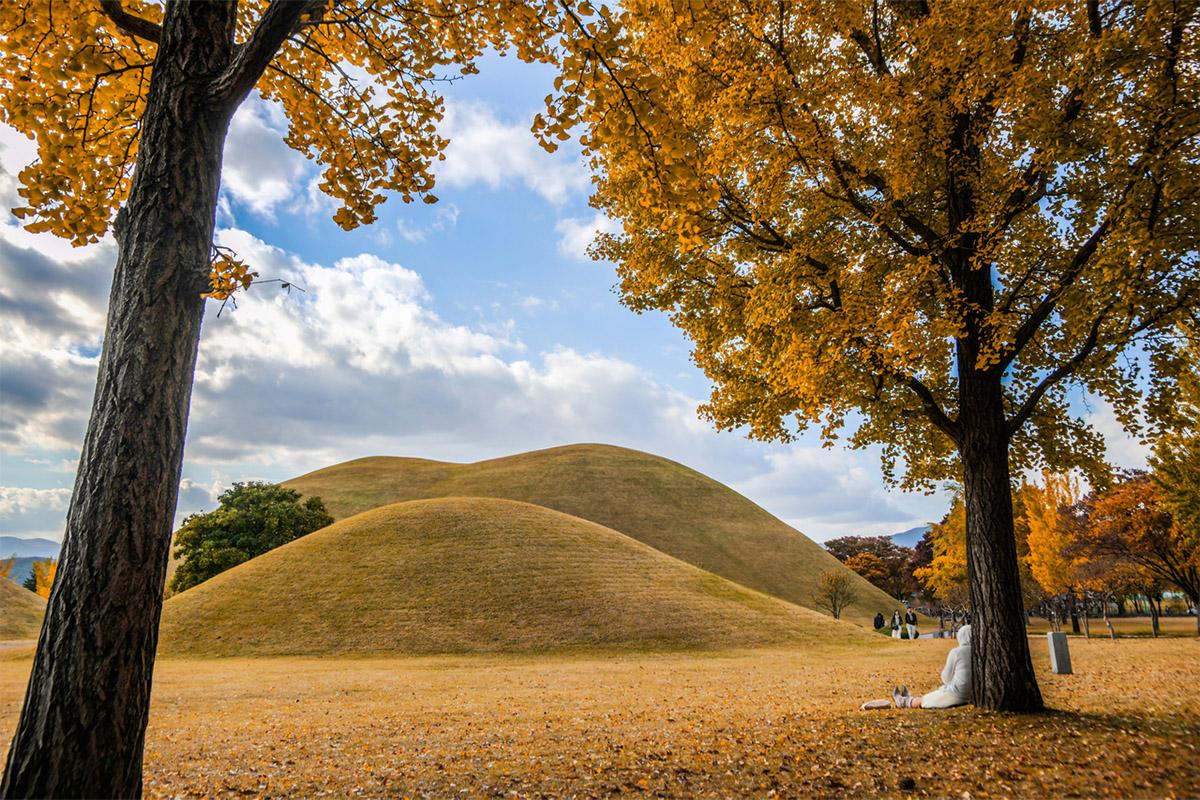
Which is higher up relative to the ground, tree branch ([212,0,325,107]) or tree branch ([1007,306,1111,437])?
tree branch ([212,0,325,107])

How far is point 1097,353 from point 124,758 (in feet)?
46.6

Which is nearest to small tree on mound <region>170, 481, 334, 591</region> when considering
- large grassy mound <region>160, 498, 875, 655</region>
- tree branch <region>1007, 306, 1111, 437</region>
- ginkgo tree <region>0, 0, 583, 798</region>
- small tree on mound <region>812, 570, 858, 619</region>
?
large grassy mound <region>160, 498, 875, 655</region>

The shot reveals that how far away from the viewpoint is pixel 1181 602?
8650 cm

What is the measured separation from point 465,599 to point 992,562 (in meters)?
32.2

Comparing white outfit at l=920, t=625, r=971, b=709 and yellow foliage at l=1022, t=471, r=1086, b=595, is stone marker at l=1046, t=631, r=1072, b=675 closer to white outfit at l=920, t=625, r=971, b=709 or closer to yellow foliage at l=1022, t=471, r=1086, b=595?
white outfit at l=920, t=625, r=971, b=709

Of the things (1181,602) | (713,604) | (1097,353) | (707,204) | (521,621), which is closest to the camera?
(707,204)

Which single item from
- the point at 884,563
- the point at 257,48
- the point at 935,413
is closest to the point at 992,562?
the point at 935,413

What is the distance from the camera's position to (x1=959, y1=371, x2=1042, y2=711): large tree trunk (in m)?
10.6

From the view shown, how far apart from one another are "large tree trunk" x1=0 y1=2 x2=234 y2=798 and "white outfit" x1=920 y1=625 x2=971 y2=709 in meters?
11.6

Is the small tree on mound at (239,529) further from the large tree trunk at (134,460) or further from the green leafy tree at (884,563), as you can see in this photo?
the green leafy tree at (884,563)

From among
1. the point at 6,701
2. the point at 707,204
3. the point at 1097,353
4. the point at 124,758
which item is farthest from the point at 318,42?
the point at 6,701

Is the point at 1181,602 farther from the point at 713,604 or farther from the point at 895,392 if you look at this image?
the point at 895,392

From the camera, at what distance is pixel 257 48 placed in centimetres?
533

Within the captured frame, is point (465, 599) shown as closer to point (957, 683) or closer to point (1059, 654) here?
point (1059, 654)
